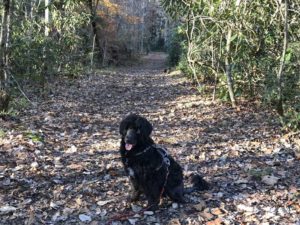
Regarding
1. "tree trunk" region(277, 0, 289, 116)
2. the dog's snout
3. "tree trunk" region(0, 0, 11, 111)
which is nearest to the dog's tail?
the dog's snout

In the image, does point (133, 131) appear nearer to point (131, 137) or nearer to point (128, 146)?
point (131, 137)

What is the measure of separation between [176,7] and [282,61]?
18.0 ft

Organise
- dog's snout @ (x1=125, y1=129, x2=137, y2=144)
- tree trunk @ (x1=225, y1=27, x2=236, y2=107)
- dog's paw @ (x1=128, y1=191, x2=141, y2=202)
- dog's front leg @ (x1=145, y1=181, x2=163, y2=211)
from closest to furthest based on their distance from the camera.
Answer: dog's snout @ (x1=125, y1=129, x2=137, y2=144)
dog's front leg @ (x1=145, y1=181, x2=163, y2=211)
dog's paw @ (x1=128, y1=191, x2=141, y2=202)
tree trunk @ (x1=225, y1=27, x2=236, y2=107)

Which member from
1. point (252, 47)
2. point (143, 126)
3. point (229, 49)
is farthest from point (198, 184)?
point (229, 49)

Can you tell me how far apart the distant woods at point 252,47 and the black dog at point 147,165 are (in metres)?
3.71

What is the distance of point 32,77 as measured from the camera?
1059 cm

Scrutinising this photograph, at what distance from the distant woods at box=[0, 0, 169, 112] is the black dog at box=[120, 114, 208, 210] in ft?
12.4

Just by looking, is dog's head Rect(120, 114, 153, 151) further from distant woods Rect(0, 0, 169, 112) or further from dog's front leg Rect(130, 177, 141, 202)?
distant woods Rect(0, 0, 169, 112)

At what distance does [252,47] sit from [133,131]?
6159 mm

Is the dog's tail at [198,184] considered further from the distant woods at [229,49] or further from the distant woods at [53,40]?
the distant woods at [53,40]

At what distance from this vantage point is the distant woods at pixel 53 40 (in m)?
8.51

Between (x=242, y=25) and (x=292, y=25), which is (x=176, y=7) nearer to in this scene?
(x=242, y=25)

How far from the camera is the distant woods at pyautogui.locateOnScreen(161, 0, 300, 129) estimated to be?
823 centimetres

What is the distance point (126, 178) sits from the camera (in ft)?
19.4
